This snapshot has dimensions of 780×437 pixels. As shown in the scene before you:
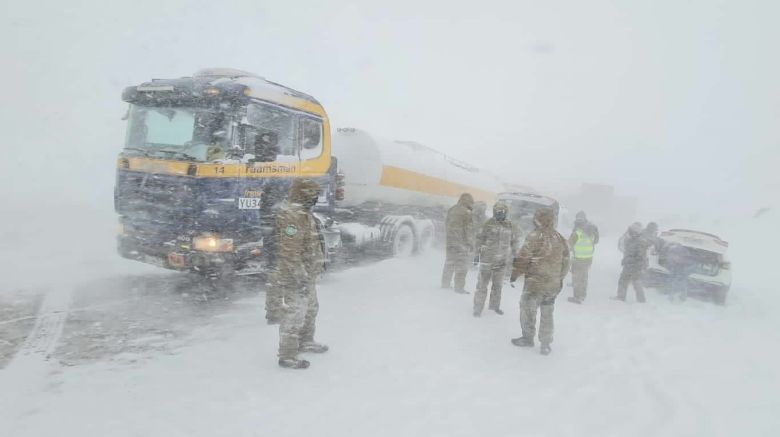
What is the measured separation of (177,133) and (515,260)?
4.98m

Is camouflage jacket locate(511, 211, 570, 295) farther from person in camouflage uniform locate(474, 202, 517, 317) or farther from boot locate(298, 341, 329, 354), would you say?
boot locate(298, 341, 329, 354)

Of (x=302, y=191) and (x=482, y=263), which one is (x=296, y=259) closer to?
(x=302, y=191)

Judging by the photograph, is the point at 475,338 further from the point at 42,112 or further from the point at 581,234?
the point at 42,112

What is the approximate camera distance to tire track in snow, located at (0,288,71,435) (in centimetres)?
359

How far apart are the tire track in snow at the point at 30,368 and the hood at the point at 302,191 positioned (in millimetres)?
2644

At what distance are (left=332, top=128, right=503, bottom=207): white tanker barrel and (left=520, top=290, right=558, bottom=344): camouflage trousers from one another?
15.4ft

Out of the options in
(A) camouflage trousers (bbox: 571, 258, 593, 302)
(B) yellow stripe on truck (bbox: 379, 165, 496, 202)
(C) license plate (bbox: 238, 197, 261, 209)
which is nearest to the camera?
(C) license plate (bbox: 238, 197, 261, 209)

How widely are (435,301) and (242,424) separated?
14.0 feet

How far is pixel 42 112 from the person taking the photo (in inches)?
772

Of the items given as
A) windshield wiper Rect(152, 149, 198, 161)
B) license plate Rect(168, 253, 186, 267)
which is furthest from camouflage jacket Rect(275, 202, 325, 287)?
windshield wiper Rect(152, 149, 198, 161)

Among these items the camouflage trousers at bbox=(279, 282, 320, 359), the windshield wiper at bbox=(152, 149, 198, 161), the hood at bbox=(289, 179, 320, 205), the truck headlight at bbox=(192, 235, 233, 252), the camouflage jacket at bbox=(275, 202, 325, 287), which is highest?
the windshield wiper at bbox=(152, 149, 198, 161)

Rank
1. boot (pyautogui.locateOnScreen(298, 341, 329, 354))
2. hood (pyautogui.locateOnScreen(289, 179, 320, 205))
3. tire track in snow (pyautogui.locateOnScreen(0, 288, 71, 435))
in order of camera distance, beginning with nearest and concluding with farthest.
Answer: tire track in snow (pyautogui.locateOnScreen(0, 288, 71, 435))
hood (pyautogui.locateOnScreen(289, 179, 320, 205))
boot (pyautogui.locateOnScreen(298, 341, 329, 354))

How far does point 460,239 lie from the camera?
7.88 meters

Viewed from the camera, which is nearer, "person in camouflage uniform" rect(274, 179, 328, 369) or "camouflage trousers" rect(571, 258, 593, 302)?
"person in camouflage uniform" rect(274, 179, 328, 369)
